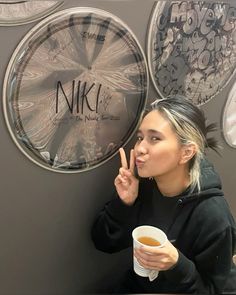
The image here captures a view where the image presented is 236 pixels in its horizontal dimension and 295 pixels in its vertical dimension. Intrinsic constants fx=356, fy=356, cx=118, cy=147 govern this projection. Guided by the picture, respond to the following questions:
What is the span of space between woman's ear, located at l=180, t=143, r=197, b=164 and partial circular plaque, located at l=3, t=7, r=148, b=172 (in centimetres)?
17

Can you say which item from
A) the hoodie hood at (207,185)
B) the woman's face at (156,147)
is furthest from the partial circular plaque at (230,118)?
the woman's face at (156,147)

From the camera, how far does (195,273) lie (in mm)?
1018

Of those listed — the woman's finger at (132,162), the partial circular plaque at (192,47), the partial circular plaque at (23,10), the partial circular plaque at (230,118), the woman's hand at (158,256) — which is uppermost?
the partial circular plaque at (23,10)

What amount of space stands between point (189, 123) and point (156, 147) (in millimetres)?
115

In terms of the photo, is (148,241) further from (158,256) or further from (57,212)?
(57,212)

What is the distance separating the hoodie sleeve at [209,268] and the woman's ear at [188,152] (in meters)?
0.24

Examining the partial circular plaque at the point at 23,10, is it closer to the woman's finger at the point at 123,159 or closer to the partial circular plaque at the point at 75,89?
the partial circular plaque at the point at 75,89

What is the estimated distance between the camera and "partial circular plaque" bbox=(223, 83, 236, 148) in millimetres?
1147

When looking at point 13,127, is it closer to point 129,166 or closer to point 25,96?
point 25,96

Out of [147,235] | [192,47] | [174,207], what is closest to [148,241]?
[147,235]

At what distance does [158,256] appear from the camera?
926 millimetres

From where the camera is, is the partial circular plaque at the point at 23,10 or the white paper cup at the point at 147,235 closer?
the partial circular plaque at the point at 23,10

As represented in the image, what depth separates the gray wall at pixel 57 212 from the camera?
90 cm

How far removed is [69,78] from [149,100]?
263 mm
